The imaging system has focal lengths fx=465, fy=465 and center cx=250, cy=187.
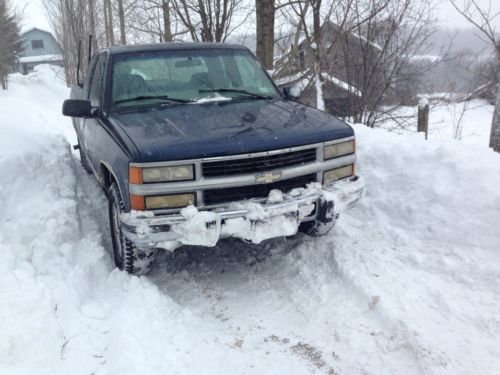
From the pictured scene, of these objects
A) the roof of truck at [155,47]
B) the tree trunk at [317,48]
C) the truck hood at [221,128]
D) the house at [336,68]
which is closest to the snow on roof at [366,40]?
the house at [336,68]

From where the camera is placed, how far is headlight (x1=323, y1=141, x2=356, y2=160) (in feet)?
12.3

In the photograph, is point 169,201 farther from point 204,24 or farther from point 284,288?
point 204,24

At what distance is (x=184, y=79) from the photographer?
4406mm

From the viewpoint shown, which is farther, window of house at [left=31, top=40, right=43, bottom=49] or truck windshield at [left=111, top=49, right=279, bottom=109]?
window of house at [left=31, top=40, right=43, bottom=49]

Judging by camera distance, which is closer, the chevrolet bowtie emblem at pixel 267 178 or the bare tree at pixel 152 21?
the chevrolet bowtie emblem at pixel 267 178

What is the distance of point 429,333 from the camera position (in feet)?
9.58

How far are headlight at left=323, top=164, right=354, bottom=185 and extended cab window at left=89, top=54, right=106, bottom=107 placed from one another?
221 cm

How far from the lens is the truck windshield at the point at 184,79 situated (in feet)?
13.8

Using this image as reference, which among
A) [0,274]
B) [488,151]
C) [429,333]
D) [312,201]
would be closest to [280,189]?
[312,201]

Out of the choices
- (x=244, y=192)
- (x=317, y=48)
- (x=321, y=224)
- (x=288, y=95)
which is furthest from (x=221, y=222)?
(x=317, y=48)

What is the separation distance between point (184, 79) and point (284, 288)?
2157 mm

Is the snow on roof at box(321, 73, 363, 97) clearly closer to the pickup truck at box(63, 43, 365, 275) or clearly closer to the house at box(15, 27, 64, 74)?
the pickup truck at box(63, 43, 365, 275)

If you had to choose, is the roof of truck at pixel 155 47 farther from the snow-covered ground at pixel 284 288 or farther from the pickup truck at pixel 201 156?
the snow-covered ground at pixel 284 288

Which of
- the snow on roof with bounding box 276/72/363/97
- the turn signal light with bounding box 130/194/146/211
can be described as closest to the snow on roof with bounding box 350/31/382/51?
the snow on roof with bounding box 276/72/363/97
